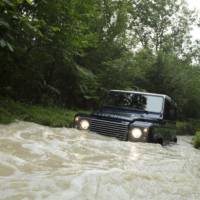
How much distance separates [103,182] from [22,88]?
9492 mm

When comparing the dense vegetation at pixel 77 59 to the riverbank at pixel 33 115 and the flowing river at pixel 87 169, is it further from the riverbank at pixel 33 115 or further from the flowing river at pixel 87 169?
the flowing river at pixel 87 169

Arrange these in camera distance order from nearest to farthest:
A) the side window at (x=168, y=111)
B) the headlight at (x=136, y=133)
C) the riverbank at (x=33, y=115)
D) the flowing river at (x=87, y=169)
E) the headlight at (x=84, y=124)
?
the flowing river at (x=87, y=169), the headlight at (x=136, y=133), the headlight at (x=84, y=124), the side window at (x=168, y=111), the riverbank at (x=33, y=115)

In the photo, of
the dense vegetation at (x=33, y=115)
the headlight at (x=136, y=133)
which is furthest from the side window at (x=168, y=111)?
the dense vegetation at (x=33, y=115)

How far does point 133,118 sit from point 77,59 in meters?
8.93

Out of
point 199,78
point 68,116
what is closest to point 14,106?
point 68,116

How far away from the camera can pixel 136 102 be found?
9188 mm

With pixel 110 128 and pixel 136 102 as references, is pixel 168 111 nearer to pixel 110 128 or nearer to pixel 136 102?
pixel 136 102

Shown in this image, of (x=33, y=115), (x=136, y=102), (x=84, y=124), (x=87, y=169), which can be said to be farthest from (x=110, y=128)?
(x=33, y=115)

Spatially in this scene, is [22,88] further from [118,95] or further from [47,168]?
[47,168]

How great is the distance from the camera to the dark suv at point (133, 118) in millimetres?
7689

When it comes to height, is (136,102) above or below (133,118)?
above

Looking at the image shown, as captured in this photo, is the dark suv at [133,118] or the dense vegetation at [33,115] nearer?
the dark suv at [133,118]

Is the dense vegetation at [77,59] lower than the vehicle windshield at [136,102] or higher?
higher

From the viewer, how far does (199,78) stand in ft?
77.9
